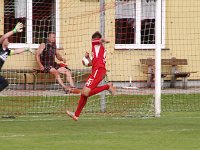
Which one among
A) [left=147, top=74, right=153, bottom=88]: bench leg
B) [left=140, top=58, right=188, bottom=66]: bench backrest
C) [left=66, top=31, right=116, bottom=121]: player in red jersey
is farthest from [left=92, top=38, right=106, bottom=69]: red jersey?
[left=140, top=58, right=188, bottom=66]: bench backrest

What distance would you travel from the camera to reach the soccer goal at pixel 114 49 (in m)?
22.5

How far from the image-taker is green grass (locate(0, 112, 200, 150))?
43.4ft

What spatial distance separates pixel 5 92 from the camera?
75.3ft

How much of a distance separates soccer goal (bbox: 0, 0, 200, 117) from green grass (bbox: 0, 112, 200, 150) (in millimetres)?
3329

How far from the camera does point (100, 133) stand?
15.1 meters

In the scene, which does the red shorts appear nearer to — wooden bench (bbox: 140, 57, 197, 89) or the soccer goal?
the soccer goal

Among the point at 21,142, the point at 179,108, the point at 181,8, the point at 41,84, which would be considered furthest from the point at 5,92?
the point at 21,142

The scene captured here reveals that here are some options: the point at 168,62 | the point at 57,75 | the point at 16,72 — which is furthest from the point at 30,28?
the point at 168,62

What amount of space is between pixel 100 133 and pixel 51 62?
7.84m

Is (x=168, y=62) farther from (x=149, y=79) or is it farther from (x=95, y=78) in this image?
(x=95, y=78)

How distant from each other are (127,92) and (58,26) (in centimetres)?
281

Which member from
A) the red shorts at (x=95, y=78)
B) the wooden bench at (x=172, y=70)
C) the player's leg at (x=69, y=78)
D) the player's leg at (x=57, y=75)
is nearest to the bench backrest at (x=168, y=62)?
the wooden bench at (x=172, y=70)

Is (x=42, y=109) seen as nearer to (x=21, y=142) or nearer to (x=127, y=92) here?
(x=127, y=92)

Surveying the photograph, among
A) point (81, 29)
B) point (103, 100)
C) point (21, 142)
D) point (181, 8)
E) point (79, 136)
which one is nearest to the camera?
point (21, 142)
